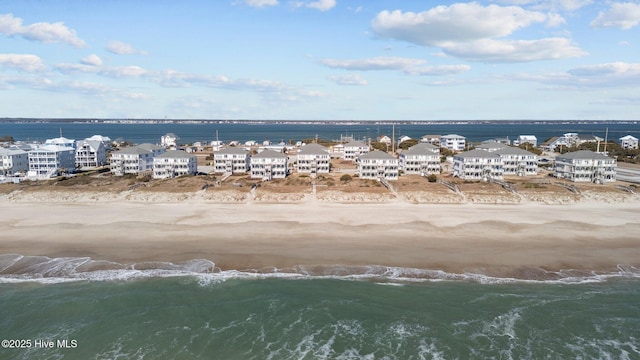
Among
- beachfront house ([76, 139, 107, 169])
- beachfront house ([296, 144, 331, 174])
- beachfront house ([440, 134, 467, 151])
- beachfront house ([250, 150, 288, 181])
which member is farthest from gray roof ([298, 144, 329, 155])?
beachfront house ([440, 134, 467, 151])

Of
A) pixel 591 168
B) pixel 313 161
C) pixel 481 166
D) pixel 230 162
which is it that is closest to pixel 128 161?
pixel 230 162

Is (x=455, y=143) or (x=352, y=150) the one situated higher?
(x=455, y=143)

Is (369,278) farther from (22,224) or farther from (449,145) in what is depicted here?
(449,145)

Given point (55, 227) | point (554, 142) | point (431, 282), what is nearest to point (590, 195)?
point (431, 282)

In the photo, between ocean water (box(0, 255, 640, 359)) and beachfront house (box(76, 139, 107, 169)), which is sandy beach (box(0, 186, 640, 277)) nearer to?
ocean water (box(0, 255, 640, 359))

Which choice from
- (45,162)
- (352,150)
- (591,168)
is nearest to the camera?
(591,168)

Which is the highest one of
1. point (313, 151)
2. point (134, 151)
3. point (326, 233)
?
point (313, 151)

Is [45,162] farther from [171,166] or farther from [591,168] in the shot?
[591,168]
